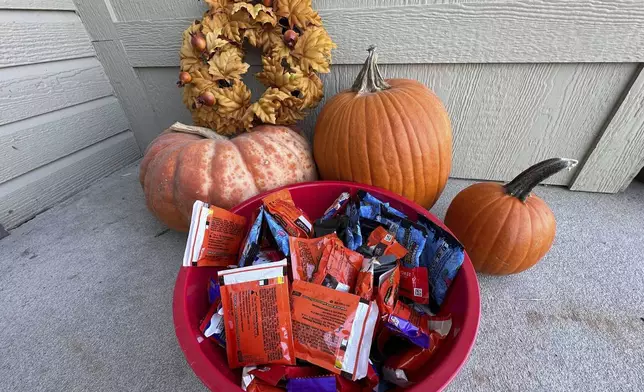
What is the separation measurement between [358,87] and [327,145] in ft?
0.54

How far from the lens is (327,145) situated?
753 millimetres

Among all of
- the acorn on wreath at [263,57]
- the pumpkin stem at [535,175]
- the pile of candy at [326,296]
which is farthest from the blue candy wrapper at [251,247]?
the pumpkin stem at [535,175]

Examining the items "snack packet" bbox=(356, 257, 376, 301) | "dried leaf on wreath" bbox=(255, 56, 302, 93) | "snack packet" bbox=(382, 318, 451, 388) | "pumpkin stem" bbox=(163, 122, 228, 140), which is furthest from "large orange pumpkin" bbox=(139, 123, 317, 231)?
"snack packet" bbox=(382, 318, 451, 388)

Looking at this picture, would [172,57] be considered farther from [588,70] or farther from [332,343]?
[588,70]

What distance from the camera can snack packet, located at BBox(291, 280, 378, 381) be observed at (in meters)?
0.42

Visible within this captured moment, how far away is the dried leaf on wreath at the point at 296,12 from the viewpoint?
0.71 m

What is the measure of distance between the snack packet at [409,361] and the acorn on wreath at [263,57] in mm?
591

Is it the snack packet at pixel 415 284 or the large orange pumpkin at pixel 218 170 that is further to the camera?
the large orange pumpkin at pixel 218 170

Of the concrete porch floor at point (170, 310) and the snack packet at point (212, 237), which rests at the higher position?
the snack packet at point (212, 237)

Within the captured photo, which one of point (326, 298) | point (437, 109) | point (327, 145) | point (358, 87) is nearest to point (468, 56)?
point (437, 109)

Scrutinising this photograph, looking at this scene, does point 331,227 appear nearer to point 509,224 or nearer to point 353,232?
point 353,232

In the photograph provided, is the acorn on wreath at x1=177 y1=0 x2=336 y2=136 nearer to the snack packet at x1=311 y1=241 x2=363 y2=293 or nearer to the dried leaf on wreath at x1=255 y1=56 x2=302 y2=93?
the dried leaf on wreath at x1=255 y1=56 x2=302 y2=93

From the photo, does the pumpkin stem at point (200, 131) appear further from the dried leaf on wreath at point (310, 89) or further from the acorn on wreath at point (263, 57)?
the dried leaf on wreath at point (310, 89)

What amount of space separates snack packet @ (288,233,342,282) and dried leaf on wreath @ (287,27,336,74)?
442 millimetres
